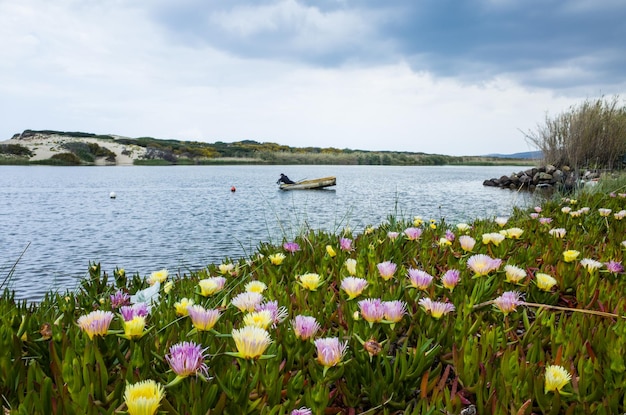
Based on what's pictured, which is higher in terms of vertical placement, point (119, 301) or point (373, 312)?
point (373, 312)

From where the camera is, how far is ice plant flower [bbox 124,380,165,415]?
0.79 m

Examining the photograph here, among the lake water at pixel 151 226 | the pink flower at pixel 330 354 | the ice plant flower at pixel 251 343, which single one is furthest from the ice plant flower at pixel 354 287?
the lake water at pixel 151 226

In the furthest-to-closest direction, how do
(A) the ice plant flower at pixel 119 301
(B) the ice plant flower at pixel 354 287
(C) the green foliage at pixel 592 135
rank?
(C) the green foliage at pixel 592 135
(A) the ice plant flower at pixel 119 301
(B) the ice plant flower at pixel 354 287

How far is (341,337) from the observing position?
4.28ft

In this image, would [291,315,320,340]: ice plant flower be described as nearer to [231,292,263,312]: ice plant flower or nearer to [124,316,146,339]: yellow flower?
[231,292,263,312]: ice plant flower

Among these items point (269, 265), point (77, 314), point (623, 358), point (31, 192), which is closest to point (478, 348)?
point (623, 358)

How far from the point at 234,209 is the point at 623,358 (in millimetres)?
12856

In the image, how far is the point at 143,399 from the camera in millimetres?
791

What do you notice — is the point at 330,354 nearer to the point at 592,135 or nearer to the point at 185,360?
the point at 185,360

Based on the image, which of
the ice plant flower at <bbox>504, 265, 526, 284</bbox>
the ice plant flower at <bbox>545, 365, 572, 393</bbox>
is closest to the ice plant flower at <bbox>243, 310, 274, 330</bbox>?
the ice plant flower at <bbox>545, 365, 572, 393</bbox>

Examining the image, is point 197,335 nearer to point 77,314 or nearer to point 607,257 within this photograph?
point 77,314

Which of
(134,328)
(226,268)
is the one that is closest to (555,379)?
(134,328)

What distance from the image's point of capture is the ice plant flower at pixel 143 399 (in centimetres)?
79

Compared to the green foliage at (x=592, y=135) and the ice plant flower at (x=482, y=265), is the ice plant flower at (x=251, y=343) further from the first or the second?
the green foliage at (x=592, y=135)
